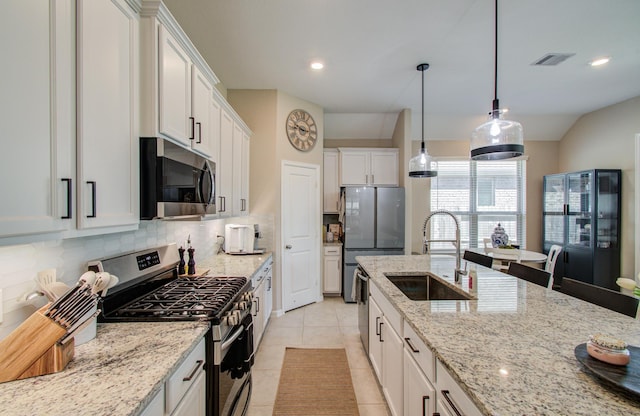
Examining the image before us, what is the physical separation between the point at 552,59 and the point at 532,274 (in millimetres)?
2373

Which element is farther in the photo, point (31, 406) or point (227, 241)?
point (227, 241)

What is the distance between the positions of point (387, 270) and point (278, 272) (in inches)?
67.9

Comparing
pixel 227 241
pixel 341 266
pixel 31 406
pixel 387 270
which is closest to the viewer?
pixel 31 406

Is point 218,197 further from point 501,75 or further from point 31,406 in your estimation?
point 501,75

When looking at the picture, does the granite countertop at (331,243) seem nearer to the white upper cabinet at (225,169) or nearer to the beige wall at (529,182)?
the beige wall at (529,182)

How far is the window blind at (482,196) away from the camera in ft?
16.6

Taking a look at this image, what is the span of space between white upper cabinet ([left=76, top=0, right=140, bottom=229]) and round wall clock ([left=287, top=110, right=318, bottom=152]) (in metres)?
2.50

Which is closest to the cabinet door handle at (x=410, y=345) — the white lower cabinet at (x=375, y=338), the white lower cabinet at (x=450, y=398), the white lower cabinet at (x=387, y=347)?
the white lower cabinet at (x=387, y=347)

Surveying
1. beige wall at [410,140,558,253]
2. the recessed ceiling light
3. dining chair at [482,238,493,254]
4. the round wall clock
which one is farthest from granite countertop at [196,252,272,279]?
the recessed ceiling light

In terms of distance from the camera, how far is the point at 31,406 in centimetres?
73

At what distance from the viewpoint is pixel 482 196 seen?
16.7ft

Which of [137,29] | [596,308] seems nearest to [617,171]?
[596,308]

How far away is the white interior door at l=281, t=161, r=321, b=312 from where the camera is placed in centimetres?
368

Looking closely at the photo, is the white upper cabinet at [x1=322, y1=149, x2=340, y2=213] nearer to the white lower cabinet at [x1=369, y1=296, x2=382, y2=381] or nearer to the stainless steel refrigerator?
the stainless steel refrigerator
